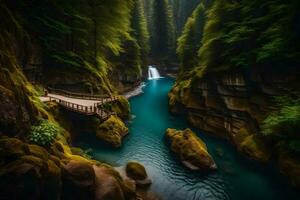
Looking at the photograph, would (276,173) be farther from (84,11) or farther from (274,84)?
(84,11)

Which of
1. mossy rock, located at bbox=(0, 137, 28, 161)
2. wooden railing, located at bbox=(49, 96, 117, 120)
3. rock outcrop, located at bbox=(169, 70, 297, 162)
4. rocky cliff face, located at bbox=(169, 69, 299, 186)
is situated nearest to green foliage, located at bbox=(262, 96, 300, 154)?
rocky cliff face, located at bbox=(169, 69, 299, 186)

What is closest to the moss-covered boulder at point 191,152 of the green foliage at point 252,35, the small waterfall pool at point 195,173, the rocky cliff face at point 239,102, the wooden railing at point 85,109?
the small waterfall pool at point 195,173

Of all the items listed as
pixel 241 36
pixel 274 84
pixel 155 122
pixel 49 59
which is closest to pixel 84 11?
pixel 49 59

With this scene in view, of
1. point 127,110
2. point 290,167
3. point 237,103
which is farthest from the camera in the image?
point 127,110

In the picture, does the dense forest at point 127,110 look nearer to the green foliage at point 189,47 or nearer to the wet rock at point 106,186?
the wet rock at point 106,186

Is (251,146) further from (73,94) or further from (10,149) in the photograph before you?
(73,94)

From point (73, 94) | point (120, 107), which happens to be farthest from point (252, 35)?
point (73, 94)
